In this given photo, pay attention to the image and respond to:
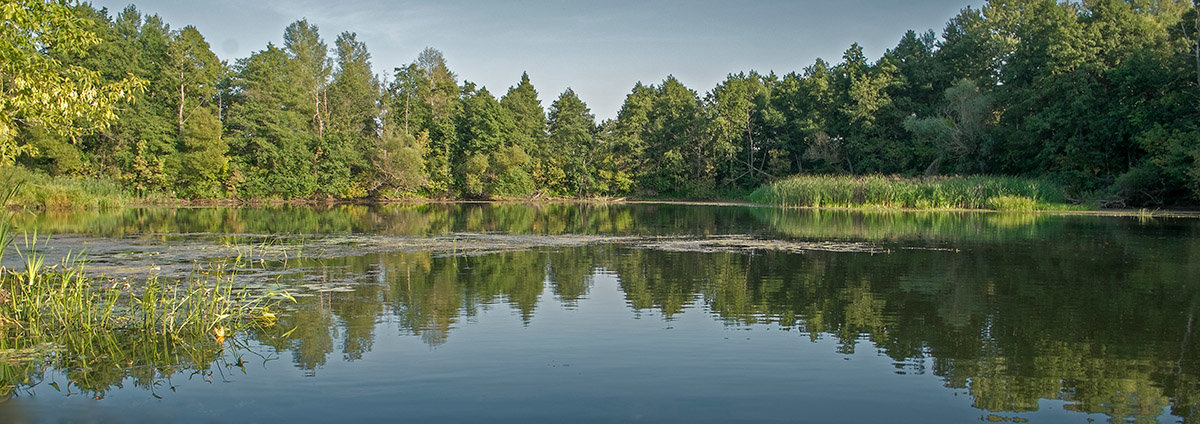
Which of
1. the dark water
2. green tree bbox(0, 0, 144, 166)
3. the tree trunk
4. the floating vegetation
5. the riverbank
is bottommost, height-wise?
the dark water

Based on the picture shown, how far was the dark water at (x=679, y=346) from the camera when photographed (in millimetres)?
5703

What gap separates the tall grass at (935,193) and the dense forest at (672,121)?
289 cm

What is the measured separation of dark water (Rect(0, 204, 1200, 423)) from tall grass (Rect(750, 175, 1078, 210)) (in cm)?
2023

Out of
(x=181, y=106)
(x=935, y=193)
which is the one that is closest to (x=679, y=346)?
(x=935, y=193)

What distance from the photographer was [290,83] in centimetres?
5212

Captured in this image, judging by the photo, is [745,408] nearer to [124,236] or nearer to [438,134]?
[124,236]

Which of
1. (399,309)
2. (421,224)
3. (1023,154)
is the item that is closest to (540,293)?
(399,309)

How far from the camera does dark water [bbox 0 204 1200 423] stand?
225 inches

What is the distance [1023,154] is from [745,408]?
41303mm

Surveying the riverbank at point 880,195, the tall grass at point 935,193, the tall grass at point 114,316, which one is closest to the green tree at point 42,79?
the tall grass at point 114,316

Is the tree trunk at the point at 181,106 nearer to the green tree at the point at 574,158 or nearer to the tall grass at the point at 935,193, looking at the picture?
the green tree at the point at 574,158

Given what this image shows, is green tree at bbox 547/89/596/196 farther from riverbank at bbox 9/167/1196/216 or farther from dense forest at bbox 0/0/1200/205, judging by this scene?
riverbank at bbox 9/167/1196/216

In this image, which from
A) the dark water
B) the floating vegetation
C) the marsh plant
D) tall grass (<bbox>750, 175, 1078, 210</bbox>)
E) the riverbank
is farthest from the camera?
tall grass (<bbox>750, 175, 1078, 210</bbox>)

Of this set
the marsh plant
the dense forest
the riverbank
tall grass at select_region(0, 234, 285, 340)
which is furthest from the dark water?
the dense forest
